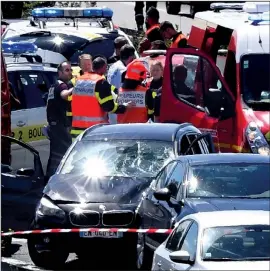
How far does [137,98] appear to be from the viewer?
1502 cm

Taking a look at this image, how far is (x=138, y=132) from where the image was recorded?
42.3 ft

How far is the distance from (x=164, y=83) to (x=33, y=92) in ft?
8.91

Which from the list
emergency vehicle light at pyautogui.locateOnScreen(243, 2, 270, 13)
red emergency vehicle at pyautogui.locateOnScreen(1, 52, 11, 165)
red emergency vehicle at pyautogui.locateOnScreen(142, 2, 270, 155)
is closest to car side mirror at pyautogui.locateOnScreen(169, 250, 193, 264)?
red emergency vehicle at pyautogui.locateOnScreen(142, 2, 270, 155)

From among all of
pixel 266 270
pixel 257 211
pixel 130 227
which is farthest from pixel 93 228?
pixel 266 270

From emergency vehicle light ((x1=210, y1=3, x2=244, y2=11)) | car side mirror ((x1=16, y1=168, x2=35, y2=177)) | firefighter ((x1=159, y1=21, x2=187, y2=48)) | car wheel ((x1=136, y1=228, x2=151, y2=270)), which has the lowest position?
car wheel ((x1=136, y1=228, x2=151, y2=270))

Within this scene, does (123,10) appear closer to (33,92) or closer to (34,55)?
(34,55)

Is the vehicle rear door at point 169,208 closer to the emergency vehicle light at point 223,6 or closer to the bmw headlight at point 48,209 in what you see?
the bmw headlight at point 48,209

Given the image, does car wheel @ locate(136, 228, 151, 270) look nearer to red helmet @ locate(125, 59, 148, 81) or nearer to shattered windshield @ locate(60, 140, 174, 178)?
shattered windshield @ locate(60, 140, 174, 178)

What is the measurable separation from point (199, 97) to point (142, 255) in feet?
12.2

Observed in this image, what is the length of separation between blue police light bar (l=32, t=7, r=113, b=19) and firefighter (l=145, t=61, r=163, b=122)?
7304 millimetres

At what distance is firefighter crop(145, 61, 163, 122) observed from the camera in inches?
592

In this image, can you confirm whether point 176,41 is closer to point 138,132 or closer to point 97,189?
point 138,132

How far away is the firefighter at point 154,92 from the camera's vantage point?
15.0m

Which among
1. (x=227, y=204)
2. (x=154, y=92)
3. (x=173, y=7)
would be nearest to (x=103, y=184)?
(x=227, y=204)
